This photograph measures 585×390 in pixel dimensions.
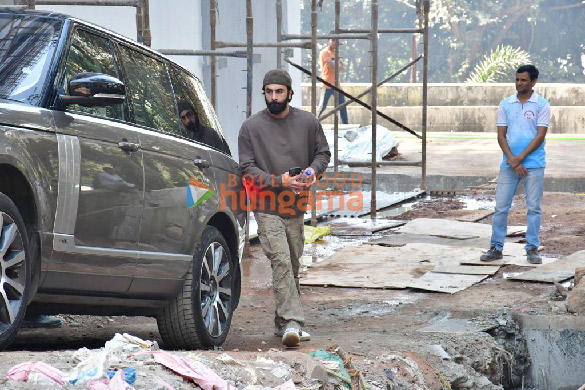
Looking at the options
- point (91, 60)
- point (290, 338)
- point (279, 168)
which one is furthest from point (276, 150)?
point (91, 60)

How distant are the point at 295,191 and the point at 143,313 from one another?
1.39 metres

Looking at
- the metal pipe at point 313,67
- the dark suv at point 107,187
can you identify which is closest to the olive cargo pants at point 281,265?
the dark suv at point 107,187

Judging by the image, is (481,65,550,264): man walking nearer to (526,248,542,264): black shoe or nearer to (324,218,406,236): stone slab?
(526,248,542,264): black shoe

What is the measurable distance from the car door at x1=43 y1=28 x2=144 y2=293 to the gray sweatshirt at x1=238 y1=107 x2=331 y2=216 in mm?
1382

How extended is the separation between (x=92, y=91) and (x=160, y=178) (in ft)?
3.13

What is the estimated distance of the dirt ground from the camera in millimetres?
6590

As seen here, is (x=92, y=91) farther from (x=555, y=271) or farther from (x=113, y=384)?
(x=555, y=271)

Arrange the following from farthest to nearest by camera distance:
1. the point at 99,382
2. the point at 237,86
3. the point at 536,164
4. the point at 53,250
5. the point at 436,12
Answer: the point at 436,12
the point at 237,86
the point at 536,164
the point at 53,250
the point at 99,382

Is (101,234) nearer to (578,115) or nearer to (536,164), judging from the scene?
(536,164)

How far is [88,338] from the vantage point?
7.27 metres

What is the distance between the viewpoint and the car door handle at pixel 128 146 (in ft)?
19.6

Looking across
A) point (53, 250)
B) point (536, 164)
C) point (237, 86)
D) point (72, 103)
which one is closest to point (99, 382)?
point (53, 250)

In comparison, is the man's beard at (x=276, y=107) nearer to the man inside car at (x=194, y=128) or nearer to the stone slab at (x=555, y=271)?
the man inside car at (x=194, y=128)

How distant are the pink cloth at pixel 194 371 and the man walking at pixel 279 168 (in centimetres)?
229
